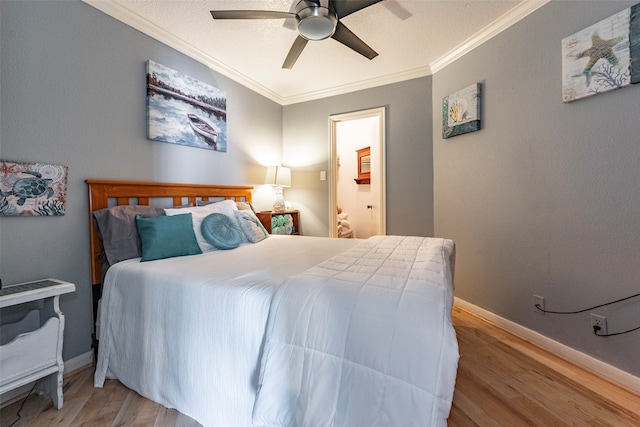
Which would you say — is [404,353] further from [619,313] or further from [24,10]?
[24,10]

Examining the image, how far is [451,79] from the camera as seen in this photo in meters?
2.78

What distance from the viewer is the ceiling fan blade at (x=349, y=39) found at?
6.20ft

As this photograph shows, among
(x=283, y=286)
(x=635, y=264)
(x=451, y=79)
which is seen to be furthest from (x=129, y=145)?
(x=635, y=264)

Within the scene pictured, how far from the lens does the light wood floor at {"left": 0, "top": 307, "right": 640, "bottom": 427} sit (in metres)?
1.30

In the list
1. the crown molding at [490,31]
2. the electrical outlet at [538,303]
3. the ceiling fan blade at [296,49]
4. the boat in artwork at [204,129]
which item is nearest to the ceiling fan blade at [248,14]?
the ceiling fan blade at [296,49]

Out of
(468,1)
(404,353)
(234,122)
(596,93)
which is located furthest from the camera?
(234,122)

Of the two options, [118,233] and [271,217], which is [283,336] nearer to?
[118,233]

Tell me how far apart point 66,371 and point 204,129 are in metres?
2.12

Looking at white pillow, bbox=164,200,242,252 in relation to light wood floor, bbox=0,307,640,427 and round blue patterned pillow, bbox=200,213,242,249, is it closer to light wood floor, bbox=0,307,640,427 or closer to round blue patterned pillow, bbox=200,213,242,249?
round blue patterned pillow, bbox=200,213,242,249

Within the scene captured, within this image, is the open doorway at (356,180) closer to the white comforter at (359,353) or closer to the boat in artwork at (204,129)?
the boat in artwork at (204,129)

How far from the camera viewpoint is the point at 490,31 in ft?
7.60

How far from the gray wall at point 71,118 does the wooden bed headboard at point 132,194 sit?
0.06 m

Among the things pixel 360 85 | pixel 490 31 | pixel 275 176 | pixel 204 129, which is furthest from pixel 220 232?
pixel 490 31

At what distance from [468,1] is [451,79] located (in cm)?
83
